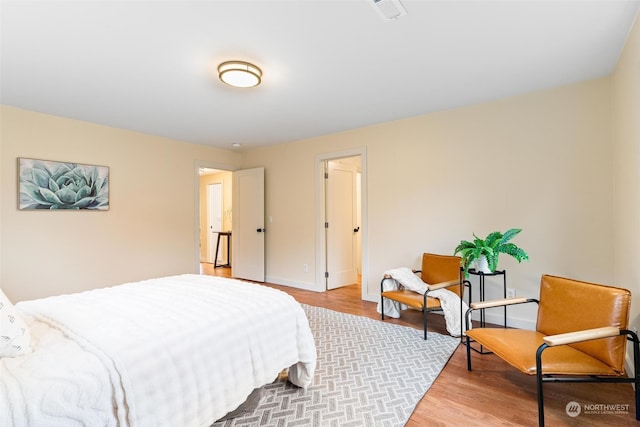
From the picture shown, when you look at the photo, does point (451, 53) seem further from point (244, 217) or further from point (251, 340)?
point (244, 217)

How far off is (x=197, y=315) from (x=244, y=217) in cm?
404

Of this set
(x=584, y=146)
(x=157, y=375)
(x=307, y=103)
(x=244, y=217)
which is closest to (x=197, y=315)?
(x=157, y=375)

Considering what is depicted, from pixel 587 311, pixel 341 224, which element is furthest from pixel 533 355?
pixel 341 224

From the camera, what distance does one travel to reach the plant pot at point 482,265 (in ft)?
9.20

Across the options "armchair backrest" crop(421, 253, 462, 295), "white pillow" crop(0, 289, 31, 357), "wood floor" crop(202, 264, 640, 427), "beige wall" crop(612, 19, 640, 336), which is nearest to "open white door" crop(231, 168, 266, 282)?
"armchair backrest" crop(421, 253, 462, 295)

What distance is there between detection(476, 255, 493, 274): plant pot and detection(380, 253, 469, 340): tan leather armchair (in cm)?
19

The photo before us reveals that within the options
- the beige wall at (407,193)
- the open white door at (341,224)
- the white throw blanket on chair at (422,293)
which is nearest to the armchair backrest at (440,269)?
the white throw blanket on chair at (422,293)

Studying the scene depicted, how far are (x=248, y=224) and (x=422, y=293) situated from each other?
3.47m

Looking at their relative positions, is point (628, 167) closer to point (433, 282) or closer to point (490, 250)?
point (490, 250)

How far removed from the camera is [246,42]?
2.11 metres

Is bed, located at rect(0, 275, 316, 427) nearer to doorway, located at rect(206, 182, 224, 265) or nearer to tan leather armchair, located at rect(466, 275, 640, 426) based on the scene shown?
tan leather armchair, located at rect(466, 275, 640, 426)

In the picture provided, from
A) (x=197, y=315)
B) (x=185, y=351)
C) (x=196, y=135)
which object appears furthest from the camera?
(x=196, y=135)

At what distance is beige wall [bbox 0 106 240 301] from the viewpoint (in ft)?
10.9

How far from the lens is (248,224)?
548 centimetres
